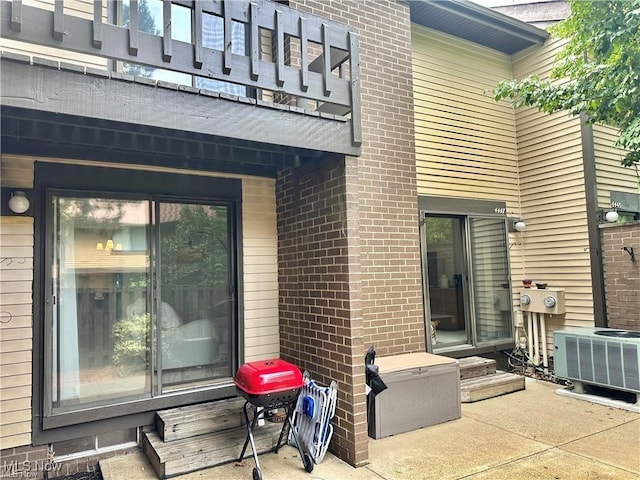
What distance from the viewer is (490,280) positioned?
20.5 feet

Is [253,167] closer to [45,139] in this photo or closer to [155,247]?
[155,247]

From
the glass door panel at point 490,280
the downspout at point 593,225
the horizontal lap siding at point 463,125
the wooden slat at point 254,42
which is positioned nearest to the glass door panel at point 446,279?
the glass door panel at point 490,280

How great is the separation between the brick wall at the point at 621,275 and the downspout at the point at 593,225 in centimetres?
7

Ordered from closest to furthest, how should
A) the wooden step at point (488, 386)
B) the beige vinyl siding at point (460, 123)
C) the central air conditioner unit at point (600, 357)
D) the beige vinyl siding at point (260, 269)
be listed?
the beige vinyl siding at point (260, 269) → the central air conditioner unit at point (600, 357) → the wooden step at point (488, 386) → the beige vinyl siding at point (460, 123)

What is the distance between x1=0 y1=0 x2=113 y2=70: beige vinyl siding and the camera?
340 centimetres

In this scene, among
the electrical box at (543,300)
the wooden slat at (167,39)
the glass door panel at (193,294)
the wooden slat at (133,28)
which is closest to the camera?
the wooden slat at (133,28)

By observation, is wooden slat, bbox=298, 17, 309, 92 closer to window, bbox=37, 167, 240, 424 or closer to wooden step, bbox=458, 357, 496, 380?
window, bbox=37, 167, 240, 424

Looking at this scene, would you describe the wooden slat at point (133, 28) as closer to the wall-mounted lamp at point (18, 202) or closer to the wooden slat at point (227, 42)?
the wooden slat at point (227, 42)

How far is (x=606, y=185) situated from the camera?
614cm

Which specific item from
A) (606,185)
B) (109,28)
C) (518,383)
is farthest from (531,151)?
(109,28)

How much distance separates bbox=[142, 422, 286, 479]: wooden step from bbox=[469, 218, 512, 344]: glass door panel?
12.0 ft

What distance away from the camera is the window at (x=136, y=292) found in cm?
345

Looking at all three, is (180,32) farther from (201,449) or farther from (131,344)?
(201,449)

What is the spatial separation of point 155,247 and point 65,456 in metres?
1.81
